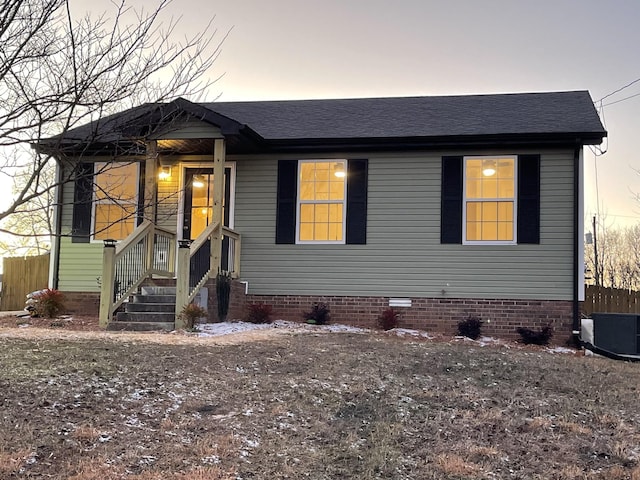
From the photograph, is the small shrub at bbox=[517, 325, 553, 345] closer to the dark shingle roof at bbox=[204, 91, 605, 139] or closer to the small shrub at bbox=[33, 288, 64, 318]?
the dark shingle roof at bbox=[204, 91, 605, 139]

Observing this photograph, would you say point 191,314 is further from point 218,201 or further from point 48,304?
point 48,304

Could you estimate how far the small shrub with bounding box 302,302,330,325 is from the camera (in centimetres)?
1095

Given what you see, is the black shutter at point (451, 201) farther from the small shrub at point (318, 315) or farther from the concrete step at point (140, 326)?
the concrete step at point (140, 326)

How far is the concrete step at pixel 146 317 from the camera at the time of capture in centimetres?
948

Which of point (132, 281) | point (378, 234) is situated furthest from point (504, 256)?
point (132, 281)

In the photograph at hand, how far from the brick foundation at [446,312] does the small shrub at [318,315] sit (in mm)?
117

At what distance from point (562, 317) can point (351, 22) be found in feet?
27.4

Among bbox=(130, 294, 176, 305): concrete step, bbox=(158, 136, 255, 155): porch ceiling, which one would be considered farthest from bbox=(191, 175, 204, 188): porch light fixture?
bbox=(130, 294, 176, 305): concrete step

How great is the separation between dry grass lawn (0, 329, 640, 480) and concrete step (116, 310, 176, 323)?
6.73ft

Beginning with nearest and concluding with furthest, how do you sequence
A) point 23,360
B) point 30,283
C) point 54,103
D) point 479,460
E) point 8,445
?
point 8,445, point 479,460, point 54,103, point 23,360, point 30,283

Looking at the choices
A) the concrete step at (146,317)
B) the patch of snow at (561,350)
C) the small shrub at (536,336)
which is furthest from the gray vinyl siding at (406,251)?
the concrete step at (146,317)

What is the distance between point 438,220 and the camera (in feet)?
36.2

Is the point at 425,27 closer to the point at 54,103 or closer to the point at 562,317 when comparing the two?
the point at 562,317

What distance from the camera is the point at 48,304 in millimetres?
10688
